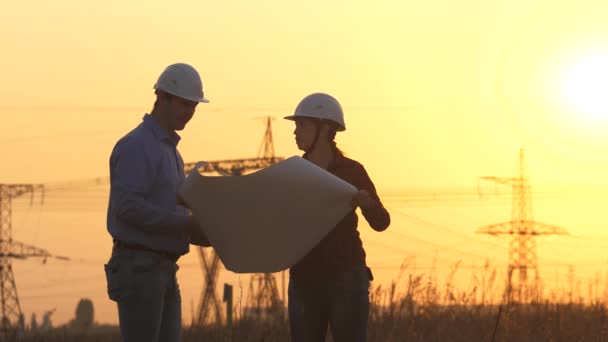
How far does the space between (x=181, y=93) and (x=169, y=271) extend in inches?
43.7

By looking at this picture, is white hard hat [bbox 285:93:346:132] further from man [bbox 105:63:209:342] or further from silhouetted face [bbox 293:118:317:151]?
man [bbox 105:63:209:342]

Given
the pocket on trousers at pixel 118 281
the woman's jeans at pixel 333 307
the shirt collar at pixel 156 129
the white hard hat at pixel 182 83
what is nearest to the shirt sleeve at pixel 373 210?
the woman's jeans at pixel 333 307

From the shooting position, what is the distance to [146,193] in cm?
741

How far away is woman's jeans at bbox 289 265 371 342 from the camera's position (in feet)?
26.2

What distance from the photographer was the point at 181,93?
7543 millimetres

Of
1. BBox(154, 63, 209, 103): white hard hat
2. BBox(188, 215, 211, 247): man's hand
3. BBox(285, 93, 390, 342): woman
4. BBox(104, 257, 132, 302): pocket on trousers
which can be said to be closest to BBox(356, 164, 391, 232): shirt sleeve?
BBox(285, 93, 390, 342): woman

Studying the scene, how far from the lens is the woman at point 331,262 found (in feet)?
26.2

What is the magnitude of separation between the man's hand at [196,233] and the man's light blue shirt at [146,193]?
33 mm

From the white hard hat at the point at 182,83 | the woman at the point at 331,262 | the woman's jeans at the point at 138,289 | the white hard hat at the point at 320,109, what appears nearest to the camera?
the woman's jeans at the point at 138,289

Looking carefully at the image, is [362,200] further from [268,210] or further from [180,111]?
[180,111]

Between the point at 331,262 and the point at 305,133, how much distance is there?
0.90 m

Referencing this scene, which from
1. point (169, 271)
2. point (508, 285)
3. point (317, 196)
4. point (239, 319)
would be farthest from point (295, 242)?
point (508, 285)

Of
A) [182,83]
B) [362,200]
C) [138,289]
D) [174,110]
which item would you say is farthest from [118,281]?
[362,200]

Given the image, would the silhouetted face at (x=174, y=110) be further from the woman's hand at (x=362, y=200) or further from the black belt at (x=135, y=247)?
the woman's hand at (x=362, y=200)
